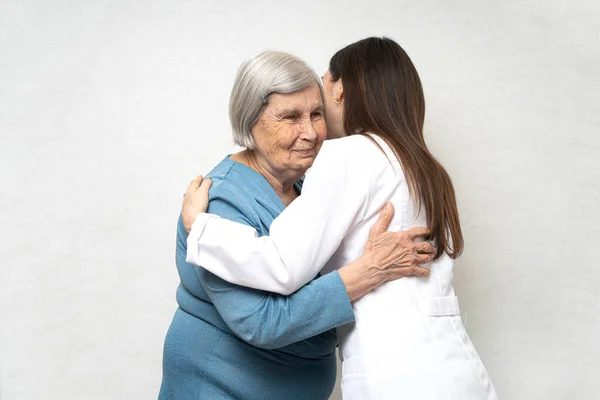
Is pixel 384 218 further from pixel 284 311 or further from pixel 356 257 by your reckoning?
pixel 284 311

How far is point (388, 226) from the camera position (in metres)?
1.81

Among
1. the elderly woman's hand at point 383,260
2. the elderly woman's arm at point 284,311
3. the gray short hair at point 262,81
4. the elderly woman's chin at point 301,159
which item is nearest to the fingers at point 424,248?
the elderly woman's hand at point 383,260

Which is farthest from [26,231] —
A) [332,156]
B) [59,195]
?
[332,156]

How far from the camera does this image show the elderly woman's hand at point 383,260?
5.71 feet

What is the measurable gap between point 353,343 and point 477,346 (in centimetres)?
141

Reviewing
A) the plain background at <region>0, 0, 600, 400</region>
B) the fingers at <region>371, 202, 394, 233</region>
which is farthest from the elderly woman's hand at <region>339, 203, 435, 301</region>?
the plain background at <region>0, 0, 600, 400</region>

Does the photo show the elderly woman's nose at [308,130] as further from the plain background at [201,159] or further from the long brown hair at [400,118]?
the plain background at [201,159]

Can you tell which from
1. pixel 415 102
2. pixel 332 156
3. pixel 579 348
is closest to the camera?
pixel 332 156

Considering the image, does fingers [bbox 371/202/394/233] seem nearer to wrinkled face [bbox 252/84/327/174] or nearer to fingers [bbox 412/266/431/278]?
fingers [bbox 412/266/431/278]

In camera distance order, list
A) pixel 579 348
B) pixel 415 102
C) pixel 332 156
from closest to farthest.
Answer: pixel 332 156 → pixel 415 102 → pixel 579 348

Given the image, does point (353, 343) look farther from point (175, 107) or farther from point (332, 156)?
point (175, 107)

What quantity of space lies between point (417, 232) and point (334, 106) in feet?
1.49

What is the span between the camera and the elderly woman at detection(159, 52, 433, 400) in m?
1.73

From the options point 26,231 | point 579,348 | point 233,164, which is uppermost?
point 233,164
